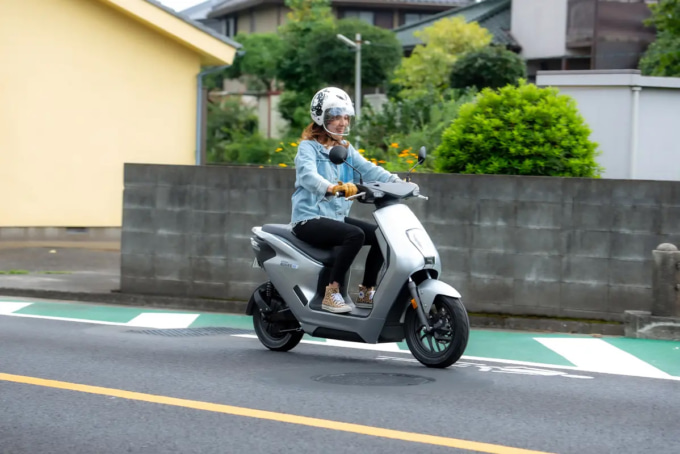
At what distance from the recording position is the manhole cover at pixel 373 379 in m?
7.19

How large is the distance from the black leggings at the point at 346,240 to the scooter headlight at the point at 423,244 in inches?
16.4

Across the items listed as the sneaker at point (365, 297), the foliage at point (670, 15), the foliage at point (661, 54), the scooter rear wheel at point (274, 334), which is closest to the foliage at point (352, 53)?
the foliage at point (661, 54)

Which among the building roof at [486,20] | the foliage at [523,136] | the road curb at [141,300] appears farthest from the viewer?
the building roof at [486,20]

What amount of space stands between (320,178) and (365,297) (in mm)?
934

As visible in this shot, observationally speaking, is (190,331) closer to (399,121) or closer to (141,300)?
(141,300)

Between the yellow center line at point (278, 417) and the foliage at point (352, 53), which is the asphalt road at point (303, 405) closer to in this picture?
the yellow center line at point (278, 417)

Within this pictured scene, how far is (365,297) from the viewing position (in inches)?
320

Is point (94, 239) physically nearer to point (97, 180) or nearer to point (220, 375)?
point (97, 180)

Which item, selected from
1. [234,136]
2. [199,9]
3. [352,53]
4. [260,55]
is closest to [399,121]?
[352,53]

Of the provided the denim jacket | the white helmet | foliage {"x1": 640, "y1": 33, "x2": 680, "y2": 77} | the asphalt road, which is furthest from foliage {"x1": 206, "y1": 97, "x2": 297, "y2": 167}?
the asphalt road

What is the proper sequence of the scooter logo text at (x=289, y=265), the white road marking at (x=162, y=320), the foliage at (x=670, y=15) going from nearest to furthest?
the scooter logo text at (x=289, y=265) → the white road marking at (x=162, y=320) → the foliage at (x=670, y=15)

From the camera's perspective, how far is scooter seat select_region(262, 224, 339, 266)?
328 inches

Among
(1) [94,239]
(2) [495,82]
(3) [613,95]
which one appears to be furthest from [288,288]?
(2) [495,82]

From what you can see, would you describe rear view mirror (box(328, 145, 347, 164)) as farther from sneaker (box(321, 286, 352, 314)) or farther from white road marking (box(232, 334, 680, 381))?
white road marking (box(232, 334, 680, 381))
